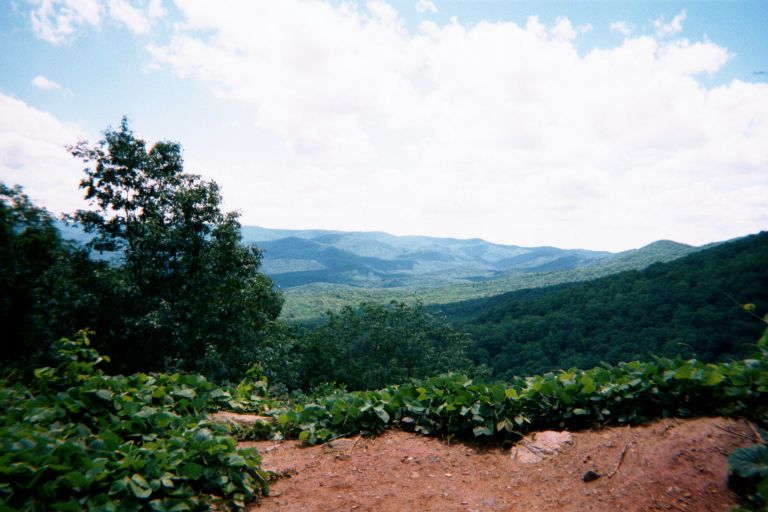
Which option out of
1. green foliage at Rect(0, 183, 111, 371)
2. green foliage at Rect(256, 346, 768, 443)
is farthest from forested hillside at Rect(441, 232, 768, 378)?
green foliage at Rect(256, 346, 768, 443)

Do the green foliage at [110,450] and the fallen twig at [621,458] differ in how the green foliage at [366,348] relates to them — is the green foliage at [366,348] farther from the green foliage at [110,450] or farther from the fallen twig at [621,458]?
the fallen twig at [621,458]

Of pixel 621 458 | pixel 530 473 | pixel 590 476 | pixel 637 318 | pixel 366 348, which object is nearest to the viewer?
pixel 590 476

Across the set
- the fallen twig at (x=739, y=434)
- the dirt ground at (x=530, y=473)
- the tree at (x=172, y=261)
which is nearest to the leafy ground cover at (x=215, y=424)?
the dirt ground at (x=530, y=473)

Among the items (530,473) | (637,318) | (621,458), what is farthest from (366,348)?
(637,318)

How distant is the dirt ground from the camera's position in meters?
3.31

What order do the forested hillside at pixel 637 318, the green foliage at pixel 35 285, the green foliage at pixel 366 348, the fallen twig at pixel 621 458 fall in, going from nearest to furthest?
the fallen twig at pixel 621 458 → the green foliage at pixel 35 285 → the green foliage at pixel 366 348 → the forested hillside at pixel 637 318

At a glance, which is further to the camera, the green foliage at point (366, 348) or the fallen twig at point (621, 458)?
the green foliage at point (366, 348)

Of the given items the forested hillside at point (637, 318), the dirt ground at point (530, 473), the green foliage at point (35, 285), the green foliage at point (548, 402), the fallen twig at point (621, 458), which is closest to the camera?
the dirt ground at point (530, 473)

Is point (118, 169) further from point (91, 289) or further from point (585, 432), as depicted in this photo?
point (585, 432)

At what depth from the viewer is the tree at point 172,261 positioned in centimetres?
1677

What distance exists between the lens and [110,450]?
3.26 m

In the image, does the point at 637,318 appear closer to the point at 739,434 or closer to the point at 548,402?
the point at 548,402

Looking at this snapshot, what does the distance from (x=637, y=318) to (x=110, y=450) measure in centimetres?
8041

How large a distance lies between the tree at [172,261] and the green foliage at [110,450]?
1288 cm
